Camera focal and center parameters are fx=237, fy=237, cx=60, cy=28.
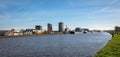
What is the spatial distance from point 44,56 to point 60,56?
2.82 m

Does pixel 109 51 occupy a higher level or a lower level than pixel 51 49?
higher

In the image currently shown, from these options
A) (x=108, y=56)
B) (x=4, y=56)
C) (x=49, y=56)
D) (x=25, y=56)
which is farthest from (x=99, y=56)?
(x=4, y=56)

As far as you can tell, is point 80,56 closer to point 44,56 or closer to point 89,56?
point 89,56

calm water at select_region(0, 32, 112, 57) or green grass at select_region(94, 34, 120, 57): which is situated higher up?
green grass at select_region(94, 34, 120, 57)

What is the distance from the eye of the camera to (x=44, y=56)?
1606 inches

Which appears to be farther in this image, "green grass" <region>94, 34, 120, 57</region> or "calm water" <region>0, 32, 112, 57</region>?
"calm water" <region>0, 32, 112, 57</region>

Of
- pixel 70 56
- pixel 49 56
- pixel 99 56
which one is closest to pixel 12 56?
pixel 49 56

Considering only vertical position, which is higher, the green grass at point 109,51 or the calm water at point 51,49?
the green grass at point 109,51

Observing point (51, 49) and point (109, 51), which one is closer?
point (109, 51)

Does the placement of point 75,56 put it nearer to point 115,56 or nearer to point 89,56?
point 89,56

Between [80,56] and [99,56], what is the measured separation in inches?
391

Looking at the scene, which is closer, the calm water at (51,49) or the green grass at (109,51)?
the green grass at (109,51)

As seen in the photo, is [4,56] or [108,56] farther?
[4,56]

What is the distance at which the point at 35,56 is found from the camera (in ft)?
135
